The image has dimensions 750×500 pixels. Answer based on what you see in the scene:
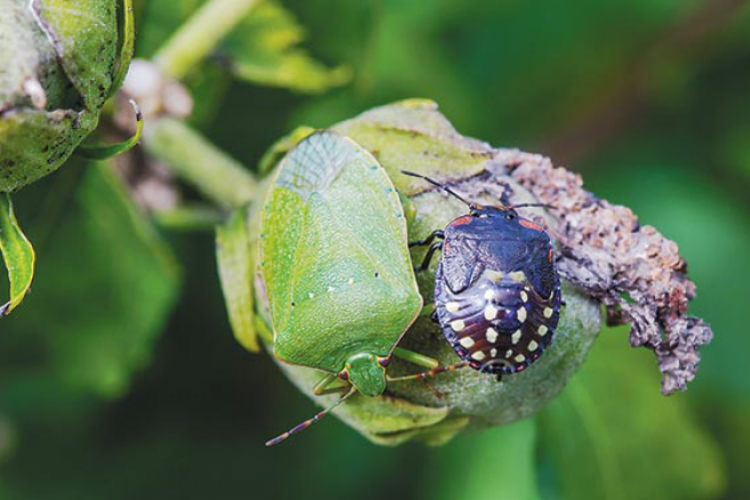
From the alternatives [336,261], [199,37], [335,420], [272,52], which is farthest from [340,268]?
[335,420]

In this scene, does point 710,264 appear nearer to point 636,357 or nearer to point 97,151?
point 636,357

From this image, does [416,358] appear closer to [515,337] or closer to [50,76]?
[515,337]

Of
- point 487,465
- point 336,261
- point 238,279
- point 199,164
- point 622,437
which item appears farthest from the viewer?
point 487,465

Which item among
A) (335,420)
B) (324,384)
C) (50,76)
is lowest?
(335,420)

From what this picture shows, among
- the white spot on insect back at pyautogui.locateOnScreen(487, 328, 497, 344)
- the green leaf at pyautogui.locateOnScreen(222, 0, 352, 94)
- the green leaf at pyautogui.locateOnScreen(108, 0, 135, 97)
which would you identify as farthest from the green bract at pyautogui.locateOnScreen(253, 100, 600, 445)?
the green leaf at pyautogui.locateOnScreen(222, 0, 352, 94)

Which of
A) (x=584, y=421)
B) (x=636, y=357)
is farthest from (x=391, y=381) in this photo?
(x=636, y=357)

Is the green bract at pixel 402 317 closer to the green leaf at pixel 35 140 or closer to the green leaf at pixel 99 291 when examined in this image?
the green leaf at pixel 35 140
